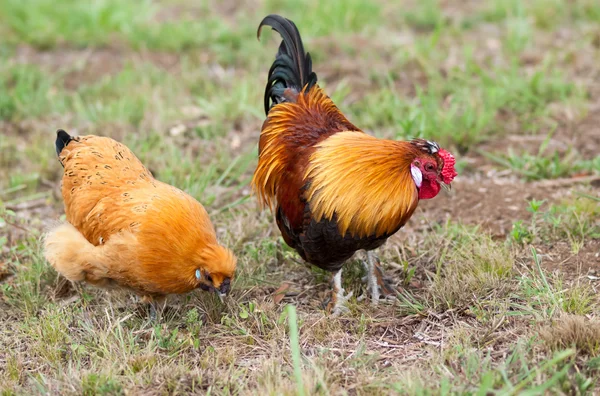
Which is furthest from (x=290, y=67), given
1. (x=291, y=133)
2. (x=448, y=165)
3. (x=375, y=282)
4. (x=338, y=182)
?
(x=375, y=282)

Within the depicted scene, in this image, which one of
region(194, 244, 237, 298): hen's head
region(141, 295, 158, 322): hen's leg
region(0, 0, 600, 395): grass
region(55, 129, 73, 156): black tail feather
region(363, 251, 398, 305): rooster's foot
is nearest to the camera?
region(0, 0, 600, 395): grass

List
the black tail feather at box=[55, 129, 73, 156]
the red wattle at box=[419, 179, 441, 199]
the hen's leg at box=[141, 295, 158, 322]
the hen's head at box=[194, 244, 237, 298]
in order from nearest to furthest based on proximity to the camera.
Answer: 1. the hen's head at box=[194, 244, 237, 298]
2. the red wattle at box=[419, 179, 441, 199]
3. the hen's leg at box=[141, 295, 158, 322]
4. the black tail feather at box=[55, 129, 73, 156]

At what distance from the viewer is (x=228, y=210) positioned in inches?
208

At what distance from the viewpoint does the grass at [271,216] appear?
352 centimetres

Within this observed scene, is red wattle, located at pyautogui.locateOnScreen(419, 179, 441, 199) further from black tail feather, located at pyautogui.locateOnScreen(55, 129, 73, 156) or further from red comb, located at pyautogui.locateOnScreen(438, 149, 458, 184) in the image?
black tail feather, located at pyautogui.locateOnScreen(55, 129, 73, 156)

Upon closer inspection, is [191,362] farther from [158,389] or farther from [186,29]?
[186,29]

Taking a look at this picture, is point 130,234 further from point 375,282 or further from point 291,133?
point 375,282

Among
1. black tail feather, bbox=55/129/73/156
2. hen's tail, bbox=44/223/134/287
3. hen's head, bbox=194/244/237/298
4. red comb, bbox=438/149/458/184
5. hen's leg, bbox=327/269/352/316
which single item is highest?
red comb, bbox=438/149/458/184

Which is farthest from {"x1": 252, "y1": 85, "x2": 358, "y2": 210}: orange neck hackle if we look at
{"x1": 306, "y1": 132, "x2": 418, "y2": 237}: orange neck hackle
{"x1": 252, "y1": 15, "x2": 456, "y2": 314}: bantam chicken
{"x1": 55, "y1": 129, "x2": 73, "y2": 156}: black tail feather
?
{"x1": 55, "y1": 129, "x2": 73, "y2": 156}: black tail feather

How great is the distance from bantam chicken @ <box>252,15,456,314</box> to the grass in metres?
0.45

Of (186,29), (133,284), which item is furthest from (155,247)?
(186,29)

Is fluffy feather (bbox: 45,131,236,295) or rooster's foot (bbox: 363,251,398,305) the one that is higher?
fluffy feather (bbox: 45,131,236,295)

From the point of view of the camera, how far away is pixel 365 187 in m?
3.80

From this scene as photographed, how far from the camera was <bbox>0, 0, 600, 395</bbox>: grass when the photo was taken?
3.52 meters
